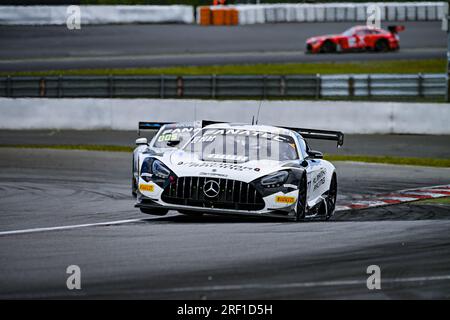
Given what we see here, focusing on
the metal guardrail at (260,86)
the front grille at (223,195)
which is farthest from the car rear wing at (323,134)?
the metal guardrail at (260,86)

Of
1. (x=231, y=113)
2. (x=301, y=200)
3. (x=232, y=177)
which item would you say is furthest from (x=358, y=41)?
(x=232, y=177)

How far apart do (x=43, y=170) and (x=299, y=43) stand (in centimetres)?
2861

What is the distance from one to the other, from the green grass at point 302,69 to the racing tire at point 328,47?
8.78 ft

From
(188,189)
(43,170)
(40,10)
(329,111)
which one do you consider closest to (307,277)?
(188,189)

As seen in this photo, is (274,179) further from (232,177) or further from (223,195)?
(223,195)

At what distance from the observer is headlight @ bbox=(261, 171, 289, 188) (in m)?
11.8

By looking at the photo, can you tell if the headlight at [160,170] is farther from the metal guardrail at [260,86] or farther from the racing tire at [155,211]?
the metal guardrail at [260,86]

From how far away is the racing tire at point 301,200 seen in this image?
39.6ft

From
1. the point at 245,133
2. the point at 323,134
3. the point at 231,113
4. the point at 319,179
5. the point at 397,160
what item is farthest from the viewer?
the point at 231,113

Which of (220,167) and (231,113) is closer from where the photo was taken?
(220,167)

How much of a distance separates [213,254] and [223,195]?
278 centimetres


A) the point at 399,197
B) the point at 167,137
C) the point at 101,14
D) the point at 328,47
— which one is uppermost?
the point at 101,14

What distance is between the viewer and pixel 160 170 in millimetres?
12023

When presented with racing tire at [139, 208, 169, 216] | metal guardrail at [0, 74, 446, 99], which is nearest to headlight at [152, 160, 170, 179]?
racing tire at [139, 208, 169, 216]
